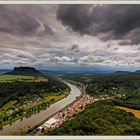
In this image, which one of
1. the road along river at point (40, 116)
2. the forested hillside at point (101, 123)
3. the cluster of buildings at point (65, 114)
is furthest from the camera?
the cluster of buildings at point (65, 114)

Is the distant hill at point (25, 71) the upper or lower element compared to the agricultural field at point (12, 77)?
upper

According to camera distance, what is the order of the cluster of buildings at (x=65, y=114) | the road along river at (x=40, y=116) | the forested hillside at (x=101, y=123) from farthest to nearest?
the cluster of buildings at (x=65, y=114), the road along river at (x=40, y=116), the forested hillside at (x=101, y=123)

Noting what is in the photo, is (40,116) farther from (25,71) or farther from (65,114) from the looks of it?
(25,71)

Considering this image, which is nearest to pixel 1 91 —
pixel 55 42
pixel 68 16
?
pixel 55 42

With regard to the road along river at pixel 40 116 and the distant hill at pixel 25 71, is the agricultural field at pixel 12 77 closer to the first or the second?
the distant hill at pixel 25 71

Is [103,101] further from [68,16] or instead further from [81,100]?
[68,16]

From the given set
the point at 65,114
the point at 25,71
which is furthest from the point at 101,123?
the point at 25,71

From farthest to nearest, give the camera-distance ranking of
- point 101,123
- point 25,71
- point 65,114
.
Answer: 1. point 65,114
2. point 25,71
3. point 101,123

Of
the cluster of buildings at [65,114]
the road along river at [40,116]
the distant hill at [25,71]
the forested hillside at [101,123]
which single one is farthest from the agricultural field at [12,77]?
the forested hillside at [101,123]
